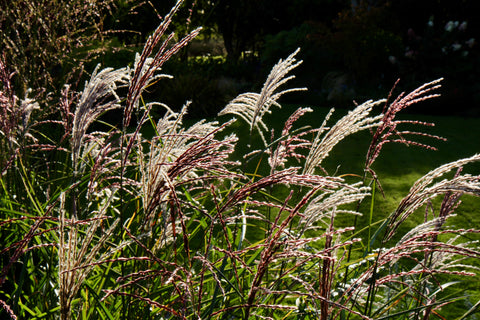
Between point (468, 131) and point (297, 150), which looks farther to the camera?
point (468, 131)

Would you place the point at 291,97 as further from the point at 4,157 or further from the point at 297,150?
the point at 4,157

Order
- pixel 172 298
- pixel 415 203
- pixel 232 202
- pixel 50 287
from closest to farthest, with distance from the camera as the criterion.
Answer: pixel 232 202
pixel 415 203
pixel 172 298
pixel 50 287

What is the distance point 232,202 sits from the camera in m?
1.08

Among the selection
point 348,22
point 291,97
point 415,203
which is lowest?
point 291,97

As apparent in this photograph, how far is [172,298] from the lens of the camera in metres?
1.55

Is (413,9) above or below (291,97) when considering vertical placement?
above

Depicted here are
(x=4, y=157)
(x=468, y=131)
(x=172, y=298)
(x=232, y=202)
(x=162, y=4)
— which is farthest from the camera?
(x=162, y=4)

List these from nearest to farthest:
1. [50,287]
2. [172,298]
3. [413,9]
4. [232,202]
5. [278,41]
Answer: [232,202], [172,298], [50,287], [413,9], [278,41]

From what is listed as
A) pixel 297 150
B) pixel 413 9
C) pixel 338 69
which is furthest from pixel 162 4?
pixel 297 150

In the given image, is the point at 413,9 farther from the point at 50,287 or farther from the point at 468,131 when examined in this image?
the point at 50,287

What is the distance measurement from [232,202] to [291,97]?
10.0 meters

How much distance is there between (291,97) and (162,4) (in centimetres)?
601

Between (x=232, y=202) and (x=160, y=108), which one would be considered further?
(x=160, y=108)

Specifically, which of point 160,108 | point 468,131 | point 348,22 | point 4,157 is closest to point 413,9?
point 348,22
